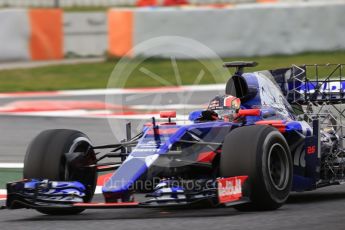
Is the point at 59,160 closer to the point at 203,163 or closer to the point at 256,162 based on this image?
the point at 203,163

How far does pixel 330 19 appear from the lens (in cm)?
2170

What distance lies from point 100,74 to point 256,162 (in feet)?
46.3

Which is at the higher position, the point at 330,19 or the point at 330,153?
the point at 330,19

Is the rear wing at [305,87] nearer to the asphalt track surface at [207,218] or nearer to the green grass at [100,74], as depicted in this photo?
the asphalt track surface at [207,218]

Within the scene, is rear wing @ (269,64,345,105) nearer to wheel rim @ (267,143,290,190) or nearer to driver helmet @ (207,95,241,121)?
driver helmet @ (207,95,241,121)

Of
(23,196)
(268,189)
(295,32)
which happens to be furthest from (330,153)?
(295,32)

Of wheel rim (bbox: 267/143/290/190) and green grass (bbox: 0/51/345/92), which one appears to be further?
green grass (bbox: 0/51/345/92)

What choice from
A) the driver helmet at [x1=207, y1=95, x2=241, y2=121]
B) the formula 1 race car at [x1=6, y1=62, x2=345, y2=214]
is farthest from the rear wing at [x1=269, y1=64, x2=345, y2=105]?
the driver helmet at [x1=207, y1=95, x2=241, y2=121]

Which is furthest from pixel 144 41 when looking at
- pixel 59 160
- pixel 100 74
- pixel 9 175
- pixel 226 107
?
pixel 59 160

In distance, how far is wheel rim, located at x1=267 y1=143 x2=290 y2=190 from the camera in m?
8.38

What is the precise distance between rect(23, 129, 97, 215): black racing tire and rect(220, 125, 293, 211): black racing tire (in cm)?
136

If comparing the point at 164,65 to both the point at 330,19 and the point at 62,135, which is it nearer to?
the point at 330,19

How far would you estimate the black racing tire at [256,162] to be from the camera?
800 cm

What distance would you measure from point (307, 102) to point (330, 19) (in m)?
11.9
